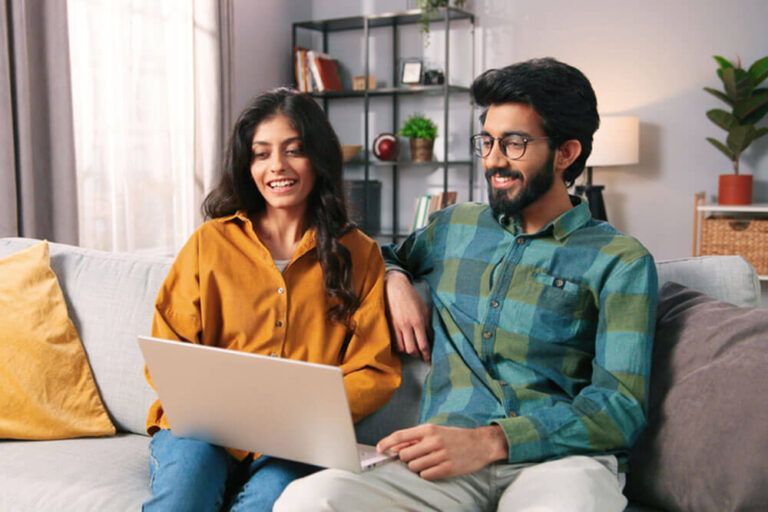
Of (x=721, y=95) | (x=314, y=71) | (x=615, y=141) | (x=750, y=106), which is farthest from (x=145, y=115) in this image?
(x=750, y=106)

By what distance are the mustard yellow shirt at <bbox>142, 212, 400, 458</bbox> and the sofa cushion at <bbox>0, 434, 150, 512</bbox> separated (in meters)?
0.12

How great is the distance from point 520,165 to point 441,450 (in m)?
0.60

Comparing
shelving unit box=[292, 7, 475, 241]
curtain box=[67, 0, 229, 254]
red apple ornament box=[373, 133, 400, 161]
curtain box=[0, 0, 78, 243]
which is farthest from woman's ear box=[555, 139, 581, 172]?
red apple ornament box=[373, 133, 400, 161]

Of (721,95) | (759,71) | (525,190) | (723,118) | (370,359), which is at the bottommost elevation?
(370,359)

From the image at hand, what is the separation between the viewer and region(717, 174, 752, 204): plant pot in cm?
446

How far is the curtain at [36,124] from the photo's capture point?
3.29 m

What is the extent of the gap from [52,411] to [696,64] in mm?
4042

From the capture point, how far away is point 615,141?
181 inches

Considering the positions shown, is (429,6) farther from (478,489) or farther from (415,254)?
(478,489)

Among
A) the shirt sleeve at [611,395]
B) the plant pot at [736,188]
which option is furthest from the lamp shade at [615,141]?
the shirt sleeve at [611,395]

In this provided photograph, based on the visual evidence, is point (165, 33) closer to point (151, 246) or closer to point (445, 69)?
point (151, 246)

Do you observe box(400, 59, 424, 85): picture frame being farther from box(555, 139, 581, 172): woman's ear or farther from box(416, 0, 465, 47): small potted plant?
box(555, 139, 581, 172): woman's ear

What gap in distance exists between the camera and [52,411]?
1.92 meters

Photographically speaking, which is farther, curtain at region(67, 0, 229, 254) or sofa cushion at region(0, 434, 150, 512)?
curtain at region(67, 0, 229, 254)
